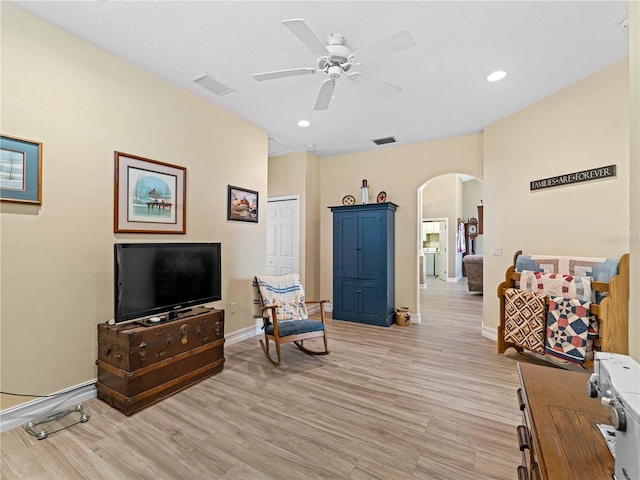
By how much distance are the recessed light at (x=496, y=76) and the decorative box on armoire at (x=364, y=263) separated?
2.10 meters

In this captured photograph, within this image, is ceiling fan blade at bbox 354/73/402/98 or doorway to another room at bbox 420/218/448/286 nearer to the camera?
ceiling fan blade at bbox 354/73/402/98

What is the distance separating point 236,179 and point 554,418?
3.74m

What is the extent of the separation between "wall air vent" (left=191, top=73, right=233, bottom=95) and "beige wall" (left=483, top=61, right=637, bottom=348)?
357 cm

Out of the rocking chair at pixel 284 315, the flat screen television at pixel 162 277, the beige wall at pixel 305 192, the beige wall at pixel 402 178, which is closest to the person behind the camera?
the flat screen television at pixel 162 277

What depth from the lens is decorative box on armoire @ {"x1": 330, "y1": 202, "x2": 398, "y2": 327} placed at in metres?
4.62

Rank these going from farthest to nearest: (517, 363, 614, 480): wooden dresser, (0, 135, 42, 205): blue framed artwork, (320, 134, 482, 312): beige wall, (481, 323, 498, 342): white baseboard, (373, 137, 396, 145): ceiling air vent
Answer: (373, 137, 396, 145): ceiling air vent
(320, 134, 482, 312): beige wall
(481, 323, 498, 342): white baseboard
(0, 135, 42, 205): blue framed artwork
(517, 363, 614, 480): wooden dresser

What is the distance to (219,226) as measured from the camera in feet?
11.9

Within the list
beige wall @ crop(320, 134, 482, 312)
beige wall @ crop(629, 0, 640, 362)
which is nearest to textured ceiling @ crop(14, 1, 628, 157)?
beige wall @ crop(320, 134, 482, 312)

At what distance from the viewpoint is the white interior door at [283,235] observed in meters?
5.41

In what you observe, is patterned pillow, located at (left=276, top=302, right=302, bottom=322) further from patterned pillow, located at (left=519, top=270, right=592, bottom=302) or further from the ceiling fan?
patterned pillow, located at (left=519, top=270, right=592, bottom=302)

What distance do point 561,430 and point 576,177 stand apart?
3.21 meters

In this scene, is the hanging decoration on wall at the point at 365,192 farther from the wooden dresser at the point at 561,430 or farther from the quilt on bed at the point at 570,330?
the wooden dresser at the point at 561,430

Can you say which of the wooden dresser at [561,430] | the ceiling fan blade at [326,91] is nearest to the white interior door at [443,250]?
the ceiling fan blade at [326,91]

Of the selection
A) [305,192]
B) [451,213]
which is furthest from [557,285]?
[451,213]
